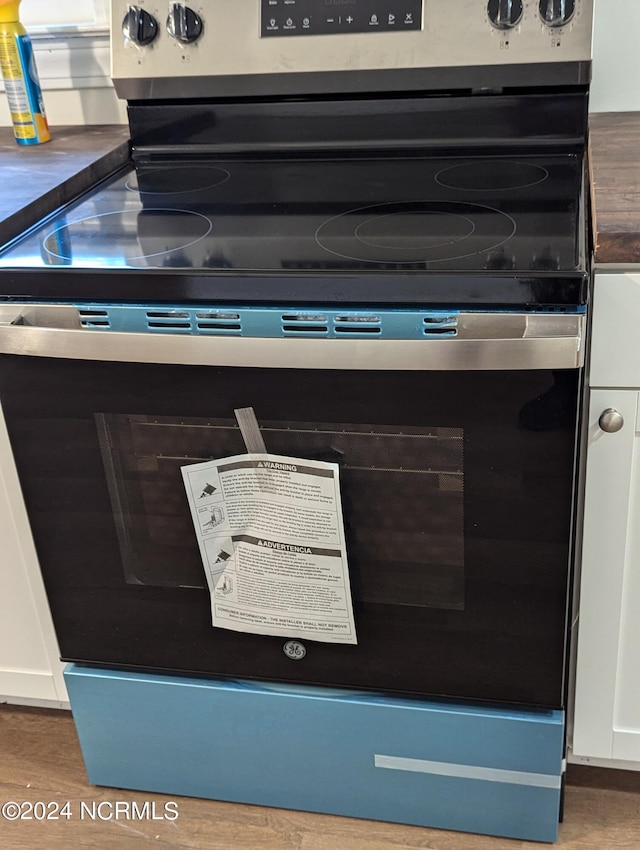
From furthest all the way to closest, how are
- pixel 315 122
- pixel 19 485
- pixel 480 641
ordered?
→ 1. pixel 315 122
2. pixel 19 485
3. pixel 480 641

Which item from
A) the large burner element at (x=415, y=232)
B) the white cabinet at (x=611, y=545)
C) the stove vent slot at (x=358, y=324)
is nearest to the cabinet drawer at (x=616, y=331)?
the white cabinet at (x=611, y=545)

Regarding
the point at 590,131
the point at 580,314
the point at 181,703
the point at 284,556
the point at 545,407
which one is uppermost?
the point at 590,131

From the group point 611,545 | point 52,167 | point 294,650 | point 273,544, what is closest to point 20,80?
point 52,167

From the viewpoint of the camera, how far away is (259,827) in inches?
58.8

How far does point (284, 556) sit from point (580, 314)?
1.65 ft

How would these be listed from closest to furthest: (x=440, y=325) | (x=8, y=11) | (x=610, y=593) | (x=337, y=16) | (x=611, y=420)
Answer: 1. (x=440, y=325)
2. (x=611, y=420)
3. (x=610, y=593)
4. (x=337, y=16)
5. (x=8, y=11)

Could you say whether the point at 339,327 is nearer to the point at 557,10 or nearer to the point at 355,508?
the point at 355,508

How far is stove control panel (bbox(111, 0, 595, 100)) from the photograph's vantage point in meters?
1.36

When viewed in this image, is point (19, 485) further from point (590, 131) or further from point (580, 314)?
point (590, 131)

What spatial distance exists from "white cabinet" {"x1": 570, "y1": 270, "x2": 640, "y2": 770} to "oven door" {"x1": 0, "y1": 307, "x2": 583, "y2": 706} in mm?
91

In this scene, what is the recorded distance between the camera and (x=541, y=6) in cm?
134

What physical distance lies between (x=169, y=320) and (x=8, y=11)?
0.77 metres

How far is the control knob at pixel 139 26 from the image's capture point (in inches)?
57.4

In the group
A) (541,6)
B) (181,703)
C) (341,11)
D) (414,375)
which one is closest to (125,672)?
(181,703)
